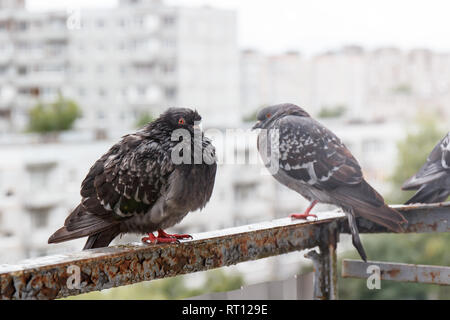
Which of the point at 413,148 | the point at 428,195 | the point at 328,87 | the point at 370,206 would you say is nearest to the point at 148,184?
the point at 370,206

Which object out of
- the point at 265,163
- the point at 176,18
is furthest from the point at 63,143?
the point at 265,163

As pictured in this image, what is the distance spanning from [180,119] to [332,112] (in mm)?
27729

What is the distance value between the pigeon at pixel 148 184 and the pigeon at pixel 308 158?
0.55 meters

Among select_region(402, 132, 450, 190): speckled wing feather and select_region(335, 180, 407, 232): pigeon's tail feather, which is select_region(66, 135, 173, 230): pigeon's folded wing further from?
select_region(402, 132, 450, 190): speckled wing feather

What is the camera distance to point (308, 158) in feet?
8.71

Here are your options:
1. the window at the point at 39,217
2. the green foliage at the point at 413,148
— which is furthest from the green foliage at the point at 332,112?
the window at the point at 39,217

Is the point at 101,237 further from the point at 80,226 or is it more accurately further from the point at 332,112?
the point at 332,112

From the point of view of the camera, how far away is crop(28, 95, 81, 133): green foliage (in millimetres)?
24000

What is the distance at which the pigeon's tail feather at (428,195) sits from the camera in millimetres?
2641

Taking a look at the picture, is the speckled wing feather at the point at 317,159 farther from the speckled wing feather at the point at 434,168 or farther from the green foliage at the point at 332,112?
the green foliage at the point at 332,112

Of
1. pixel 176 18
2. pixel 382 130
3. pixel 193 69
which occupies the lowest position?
pixel 382 130
